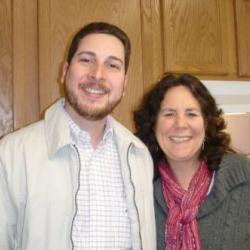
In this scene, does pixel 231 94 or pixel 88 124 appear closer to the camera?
pixel 88 124

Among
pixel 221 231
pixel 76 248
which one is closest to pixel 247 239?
pixel 221 231

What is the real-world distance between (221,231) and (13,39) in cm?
96

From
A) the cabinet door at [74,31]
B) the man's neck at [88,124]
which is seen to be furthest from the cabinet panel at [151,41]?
the man's neck at [88,124]

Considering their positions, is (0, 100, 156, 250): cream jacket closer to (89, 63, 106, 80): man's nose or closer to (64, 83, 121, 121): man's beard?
(64, 83, 121, 121): man's beard

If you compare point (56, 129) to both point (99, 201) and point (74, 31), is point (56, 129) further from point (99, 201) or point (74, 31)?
point (74, 31)

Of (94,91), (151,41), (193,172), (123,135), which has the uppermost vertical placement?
(151,41)

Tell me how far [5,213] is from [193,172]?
671 mm

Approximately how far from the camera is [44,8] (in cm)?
144

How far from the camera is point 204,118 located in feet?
4.45

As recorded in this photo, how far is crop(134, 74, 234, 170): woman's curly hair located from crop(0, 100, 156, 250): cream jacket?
38cm

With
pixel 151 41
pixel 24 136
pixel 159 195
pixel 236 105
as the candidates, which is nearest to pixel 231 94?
pixel 236 105

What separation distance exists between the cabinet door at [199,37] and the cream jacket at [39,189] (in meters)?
0.70

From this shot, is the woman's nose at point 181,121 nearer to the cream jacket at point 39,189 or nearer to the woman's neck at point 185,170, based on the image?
the woman's neck at point 185,170

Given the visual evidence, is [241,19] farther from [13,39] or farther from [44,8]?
[13,39]
